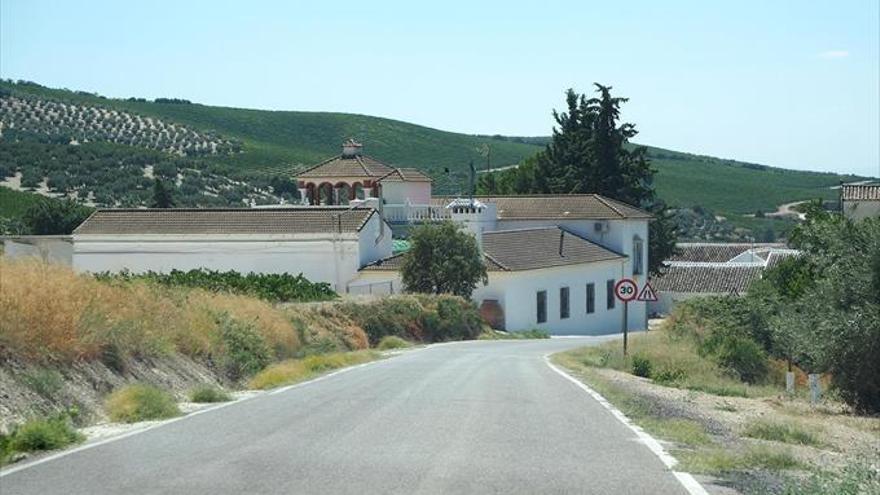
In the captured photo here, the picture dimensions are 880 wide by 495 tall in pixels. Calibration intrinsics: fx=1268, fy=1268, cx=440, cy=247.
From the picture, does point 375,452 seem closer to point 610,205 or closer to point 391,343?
point 391,343

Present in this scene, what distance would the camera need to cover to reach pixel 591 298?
234 feet

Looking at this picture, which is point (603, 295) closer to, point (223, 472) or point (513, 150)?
point (223, 472)

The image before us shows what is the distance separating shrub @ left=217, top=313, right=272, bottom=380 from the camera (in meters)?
24.4

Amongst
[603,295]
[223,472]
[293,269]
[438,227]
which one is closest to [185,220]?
[293,269]

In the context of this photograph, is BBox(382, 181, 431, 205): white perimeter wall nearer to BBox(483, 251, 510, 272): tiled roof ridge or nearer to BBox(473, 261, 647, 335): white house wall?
BBox(483, 251, 510, 272): tiled roof ridge

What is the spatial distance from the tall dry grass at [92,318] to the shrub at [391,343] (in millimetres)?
14923

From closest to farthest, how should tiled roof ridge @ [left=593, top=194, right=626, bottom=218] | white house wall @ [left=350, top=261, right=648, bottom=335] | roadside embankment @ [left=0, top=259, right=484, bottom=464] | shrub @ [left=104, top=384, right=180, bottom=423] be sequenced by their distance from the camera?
roadside embankment @ [left=0, top=259, right=484, bottom=464], shrub @ [left=104, top=384, right=180, bottom=423], white house wall @ [left=350, top=261, right=648, bottom=335], tiled roof ridge @ [left=593, top=194, right=626, bottom=218]

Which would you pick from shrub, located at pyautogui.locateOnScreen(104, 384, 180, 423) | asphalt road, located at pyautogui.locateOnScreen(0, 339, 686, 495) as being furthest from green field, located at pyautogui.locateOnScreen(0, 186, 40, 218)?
asphalt road, located at pyautogui.locateOnScreen(0, 339, 686, 495)

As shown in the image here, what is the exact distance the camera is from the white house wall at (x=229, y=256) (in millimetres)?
59344

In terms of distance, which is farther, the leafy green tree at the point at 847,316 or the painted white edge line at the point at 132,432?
the leafy green tree at the point at 847,316

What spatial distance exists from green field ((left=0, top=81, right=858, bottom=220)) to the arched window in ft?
131

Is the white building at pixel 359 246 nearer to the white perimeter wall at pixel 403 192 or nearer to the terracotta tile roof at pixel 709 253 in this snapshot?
the white perimeter wall at pixel 403 192

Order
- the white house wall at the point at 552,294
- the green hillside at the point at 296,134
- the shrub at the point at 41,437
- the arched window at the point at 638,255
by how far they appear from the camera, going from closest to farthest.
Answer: the shrub at the point at 41,437 → the white house wall at the point at 552,294 → the arched window at the point at 638,255 → the green hillside at the point at 296,134

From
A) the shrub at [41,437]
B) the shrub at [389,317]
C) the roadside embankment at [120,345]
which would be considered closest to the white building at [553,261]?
the shrub at [389,317]
